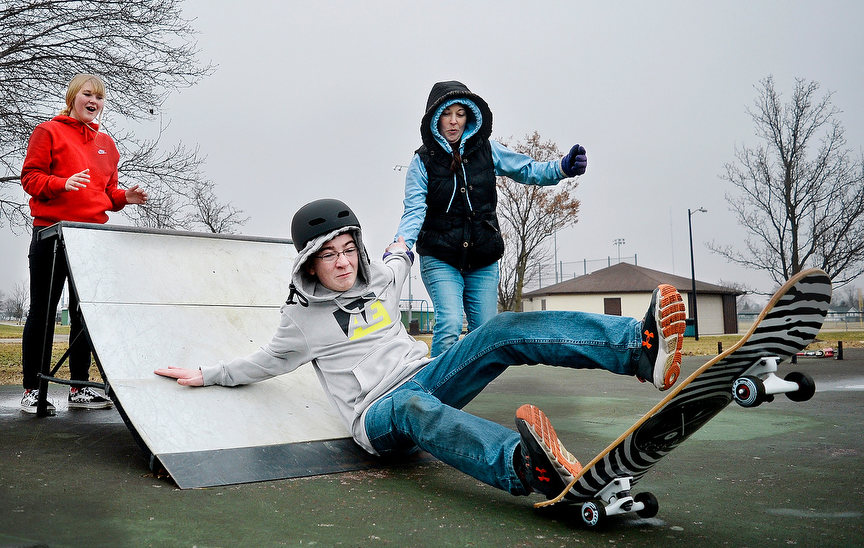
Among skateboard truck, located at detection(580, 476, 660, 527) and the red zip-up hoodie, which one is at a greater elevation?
the red zip-up hoodie

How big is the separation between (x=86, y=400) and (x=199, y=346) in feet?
6.77

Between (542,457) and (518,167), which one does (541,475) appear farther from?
(518,167)

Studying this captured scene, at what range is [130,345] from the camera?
3.39 meters

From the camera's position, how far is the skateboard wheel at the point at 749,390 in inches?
70.4

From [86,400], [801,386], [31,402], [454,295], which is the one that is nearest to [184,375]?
[454,295]

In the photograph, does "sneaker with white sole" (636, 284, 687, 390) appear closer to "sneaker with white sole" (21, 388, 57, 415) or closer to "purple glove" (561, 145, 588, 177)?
"purple glove" (561, 145, 588, 177)

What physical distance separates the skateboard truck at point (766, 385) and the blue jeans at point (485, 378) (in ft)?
1.33

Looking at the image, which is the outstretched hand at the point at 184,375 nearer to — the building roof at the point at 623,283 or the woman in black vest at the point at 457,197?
the woman in black vest at the point at 457,197

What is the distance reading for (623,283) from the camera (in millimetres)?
47125

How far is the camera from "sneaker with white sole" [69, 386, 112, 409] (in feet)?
16.4

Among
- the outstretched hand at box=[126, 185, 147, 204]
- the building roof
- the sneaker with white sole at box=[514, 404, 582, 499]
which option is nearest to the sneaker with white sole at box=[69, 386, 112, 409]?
the outstretched hand at box=[126, 185, 147, 204]

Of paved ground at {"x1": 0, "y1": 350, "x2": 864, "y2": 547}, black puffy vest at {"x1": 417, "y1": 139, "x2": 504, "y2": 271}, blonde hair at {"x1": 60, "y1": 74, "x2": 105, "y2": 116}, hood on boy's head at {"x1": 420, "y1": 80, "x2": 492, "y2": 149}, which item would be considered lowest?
paved ground at {"x1": 0, "y1": 350, "x2": 864, "y2": 547}

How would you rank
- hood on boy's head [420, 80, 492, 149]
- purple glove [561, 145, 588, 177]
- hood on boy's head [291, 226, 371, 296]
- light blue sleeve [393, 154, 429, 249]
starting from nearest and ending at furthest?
hood on boy's head [291, 226, 371, 296]
purple glove [561, 145, 588, 177]
light blue sleeve [393, 154, 429, 249]
hood on boy's head [420, 80, 492, 149]

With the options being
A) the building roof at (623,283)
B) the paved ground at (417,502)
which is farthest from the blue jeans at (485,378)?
the building roof at (623,283)
